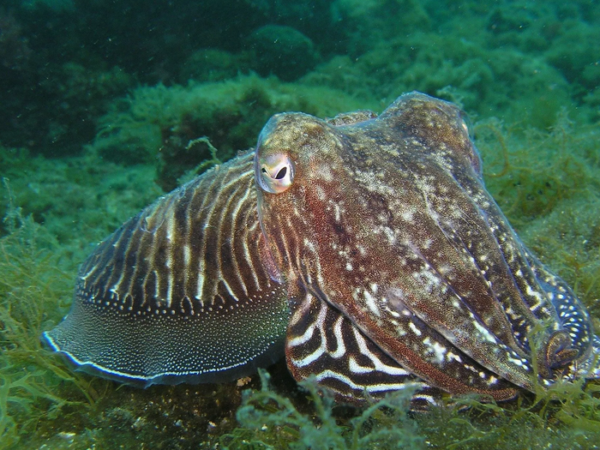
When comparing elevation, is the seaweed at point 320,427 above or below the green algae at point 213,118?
below

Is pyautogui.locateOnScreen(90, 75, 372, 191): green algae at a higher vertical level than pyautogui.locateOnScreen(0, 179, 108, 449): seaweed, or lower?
higher

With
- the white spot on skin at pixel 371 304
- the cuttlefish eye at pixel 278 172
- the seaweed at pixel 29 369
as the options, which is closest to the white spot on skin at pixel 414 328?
the white spot on skin at pixel 371 304

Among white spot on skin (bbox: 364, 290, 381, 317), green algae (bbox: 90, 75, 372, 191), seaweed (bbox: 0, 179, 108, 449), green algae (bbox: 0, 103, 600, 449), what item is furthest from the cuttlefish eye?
green algae (bbox: 90, 75, 372, 191)

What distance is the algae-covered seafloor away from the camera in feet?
7.85

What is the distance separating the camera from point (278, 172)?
2.38 meters

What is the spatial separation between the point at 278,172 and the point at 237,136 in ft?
21.8

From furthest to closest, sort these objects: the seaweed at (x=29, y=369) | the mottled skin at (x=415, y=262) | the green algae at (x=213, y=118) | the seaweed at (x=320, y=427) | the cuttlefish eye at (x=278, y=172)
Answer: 1. the green algae at (x=213, y=118)
2. the seaweed at (x=29, y=369)
3. the cuttlefish eye at (x=278, y=172)
4. the mottled skin at (x=415, y=262)
5. the seaweed at (x=320, y=427)

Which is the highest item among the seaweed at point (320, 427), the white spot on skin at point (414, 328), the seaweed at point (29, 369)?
the seaweed at point (29, 369)

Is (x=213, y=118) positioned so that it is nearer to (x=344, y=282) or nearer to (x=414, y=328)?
(x=344, y=282)

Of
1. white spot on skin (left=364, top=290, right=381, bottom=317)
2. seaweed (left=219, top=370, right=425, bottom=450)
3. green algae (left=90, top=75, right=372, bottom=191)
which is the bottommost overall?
seaweed (left=219, top=370, right=425, bottom=450)

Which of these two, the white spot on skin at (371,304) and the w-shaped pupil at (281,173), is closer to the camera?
the white spot on skin at (371,304)

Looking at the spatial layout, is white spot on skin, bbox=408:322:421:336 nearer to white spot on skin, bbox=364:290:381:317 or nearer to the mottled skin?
the mottled skin

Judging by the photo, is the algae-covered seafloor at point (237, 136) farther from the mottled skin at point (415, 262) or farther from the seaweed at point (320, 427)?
the mottled skin at point (415, 262)

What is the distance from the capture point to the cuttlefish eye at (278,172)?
2.38 meters
